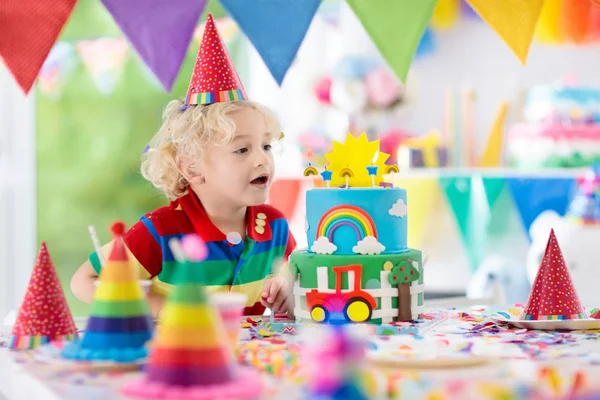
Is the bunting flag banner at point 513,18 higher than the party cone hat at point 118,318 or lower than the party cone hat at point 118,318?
higher

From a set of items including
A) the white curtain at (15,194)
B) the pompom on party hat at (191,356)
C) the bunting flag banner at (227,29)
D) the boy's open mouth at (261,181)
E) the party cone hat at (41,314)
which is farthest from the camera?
the bunting flag banner at (227,29)

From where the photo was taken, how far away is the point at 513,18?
1.76m

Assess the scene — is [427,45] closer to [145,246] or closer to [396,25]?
[396,25]

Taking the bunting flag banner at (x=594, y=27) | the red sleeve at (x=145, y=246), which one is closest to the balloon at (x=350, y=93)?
the bunting flag banner at (x=594, y=27)

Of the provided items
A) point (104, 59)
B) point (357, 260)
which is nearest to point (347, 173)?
point (357, 260)

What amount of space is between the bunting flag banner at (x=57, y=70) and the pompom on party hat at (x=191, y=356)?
3865mm

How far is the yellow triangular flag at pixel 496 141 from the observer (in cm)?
396

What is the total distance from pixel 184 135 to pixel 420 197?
6.78 ft

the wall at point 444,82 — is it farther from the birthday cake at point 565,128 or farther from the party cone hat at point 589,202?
the party cone hat at point 589,202

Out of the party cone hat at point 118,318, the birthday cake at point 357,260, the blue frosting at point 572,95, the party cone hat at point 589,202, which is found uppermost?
the blue frosting at point 572,95

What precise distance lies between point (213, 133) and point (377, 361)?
30.7 inches

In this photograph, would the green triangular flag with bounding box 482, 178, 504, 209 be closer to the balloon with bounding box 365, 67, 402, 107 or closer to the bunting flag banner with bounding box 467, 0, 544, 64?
the balloon with bounding box 365, 67, 402, 107

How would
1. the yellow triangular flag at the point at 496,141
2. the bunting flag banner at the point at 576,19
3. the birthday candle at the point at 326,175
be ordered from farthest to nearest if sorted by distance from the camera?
the yellow triangular flag at the point at 496,141 < the bunting flag banner at the point at 576,19 < the birthday candle at the point at 326,175

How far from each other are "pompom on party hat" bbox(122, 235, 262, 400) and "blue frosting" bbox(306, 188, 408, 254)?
1.65ft
